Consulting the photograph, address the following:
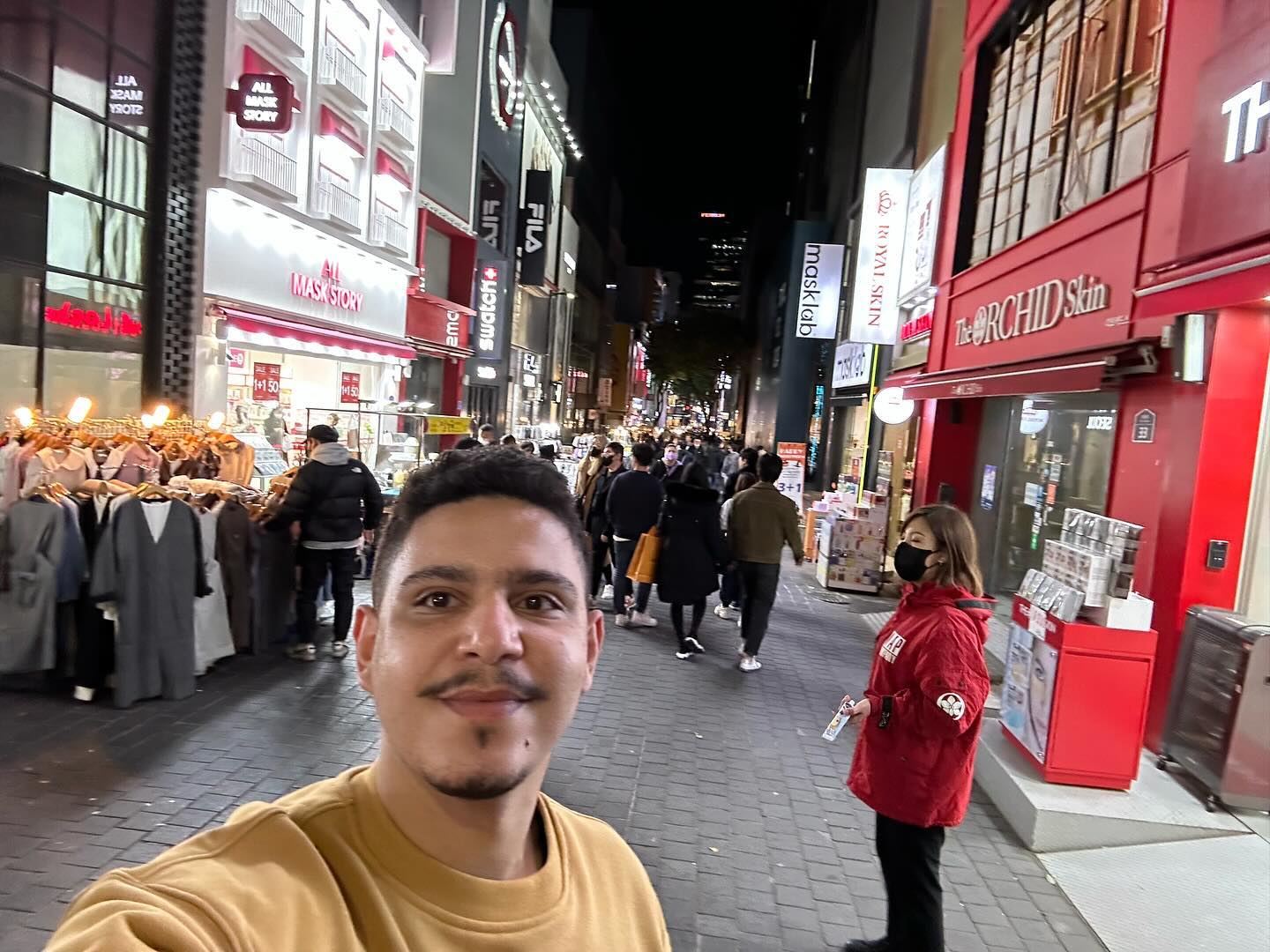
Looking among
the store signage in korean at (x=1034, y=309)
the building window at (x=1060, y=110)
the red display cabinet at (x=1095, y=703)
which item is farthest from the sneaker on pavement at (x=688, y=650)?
the building window at (x=1060, y=110)

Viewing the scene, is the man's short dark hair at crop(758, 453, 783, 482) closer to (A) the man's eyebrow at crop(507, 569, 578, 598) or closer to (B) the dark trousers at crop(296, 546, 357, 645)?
(B) the dark trousers at crop(296, 546, 357, 645)

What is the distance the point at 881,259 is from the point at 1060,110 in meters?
6.23

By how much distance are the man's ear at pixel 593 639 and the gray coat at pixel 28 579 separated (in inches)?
218

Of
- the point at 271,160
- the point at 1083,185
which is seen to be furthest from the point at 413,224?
the point at 1083,185

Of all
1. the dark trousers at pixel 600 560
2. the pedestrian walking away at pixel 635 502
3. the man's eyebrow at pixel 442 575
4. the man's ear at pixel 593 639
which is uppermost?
the man's eyebrow at pixel 442 575

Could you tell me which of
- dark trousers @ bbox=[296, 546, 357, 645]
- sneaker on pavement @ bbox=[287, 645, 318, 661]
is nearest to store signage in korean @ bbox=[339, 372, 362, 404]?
dark trousers @ bbox=[296, 546, 357, 645]

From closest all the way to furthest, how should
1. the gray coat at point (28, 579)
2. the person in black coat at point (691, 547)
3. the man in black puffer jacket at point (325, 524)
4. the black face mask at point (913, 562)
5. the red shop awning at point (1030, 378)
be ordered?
the black face mask at point (913, 562) < the gray coat at point (28, 579) < the red shop awning at point (1030, 378) < the man in black puffer jacket at point (325, 524) < the person in black coat at point (691, 547)

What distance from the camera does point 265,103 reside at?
10.8 metres

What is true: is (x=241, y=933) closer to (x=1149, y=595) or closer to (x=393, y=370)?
(x=1149, y=595)

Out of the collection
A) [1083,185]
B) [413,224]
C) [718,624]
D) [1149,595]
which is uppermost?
[413,224]

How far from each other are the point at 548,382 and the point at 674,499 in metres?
30.5

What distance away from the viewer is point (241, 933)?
0.91 m

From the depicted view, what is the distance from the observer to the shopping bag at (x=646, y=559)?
8305mm

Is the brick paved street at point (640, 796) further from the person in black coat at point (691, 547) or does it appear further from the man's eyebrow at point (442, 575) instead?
the man's eyebrow at point (442, 575)
